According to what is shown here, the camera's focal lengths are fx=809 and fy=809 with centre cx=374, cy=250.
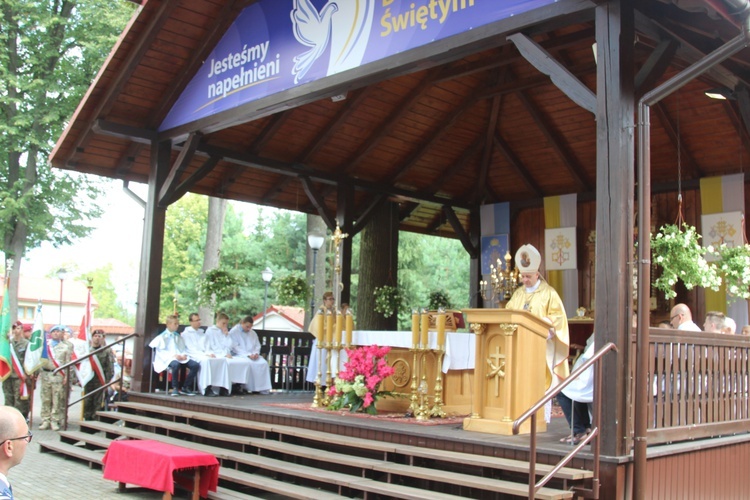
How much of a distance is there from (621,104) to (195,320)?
792cm

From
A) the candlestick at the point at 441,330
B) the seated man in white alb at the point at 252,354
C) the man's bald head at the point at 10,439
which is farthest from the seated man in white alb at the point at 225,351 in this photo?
the man's bald head at the point at 10,439

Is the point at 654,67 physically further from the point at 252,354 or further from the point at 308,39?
the point at 252,354

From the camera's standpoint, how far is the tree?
74.1 ft

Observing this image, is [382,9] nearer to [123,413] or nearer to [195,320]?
[195,320]

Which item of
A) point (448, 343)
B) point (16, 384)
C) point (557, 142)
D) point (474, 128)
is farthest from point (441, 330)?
point (16, 384)

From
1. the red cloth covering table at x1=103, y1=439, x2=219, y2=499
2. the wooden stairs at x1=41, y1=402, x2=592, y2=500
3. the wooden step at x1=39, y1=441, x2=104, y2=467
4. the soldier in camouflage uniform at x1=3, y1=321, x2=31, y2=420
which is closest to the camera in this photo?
the wooden stairs at x1=41, y1=402, x2=592, y2=500

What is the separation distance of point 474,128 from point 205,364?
6780mm

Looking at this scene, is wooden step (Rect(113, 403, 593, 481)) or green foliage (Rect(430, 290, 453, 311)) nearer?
wooden step (Rect(113, 403, 593, 481))

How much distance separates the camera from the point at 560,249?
1532cm

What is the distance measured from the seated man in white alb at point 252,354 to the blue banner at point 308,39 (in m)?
3.44

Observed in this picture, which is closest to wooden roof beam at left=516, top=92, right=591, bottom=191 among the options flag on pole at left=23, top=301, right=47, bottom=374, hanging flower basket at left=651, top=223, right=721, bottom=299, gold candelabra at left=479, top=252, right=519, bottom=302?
gold candelabra at left=479, top=252, right=519, bottom=302

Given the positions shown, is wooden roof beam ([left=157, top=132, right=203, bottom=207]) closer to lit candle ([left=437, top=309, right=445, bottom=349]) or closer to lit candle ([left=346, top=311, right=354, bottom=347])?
lit candle ([left=346, top=311, right=354, bottom=347])

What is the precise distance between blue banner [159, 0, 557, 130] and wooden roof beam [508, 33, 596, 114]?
12.6 inches

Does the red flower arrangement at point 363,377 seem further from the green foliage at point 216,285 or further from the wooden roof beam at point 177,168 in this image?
the wooden roof beam at point 177,168
